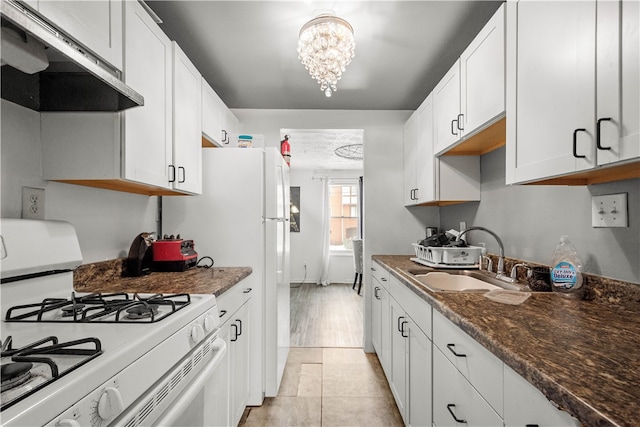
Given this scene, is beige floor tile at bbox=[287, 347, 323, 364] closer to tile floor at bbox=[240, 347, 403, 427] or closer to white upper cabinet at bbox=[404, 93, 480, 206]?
tile floor at bbox=[240, 347, 403, 427]

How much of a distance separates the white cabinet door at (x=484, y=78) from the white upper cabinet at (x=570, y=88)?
0.08m

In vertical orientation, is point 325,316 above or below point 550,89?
below

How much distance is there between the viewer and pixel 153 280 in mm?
1663

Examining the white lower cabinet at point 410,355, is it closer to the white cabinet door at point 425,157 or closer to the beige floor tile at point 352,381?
the beige floor tile at point 352,381

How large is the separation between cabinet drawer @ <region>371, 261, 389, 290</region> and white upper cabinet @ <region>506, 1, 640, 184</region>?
127 cm

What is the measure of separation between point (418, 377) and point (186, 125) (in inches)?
71.6

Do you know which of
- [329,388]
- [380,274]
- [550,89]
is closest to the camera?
[550,89]

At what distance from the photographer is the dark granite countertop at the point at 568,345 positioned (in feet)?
1.75

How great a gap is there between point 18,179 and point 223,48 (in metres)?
1.35

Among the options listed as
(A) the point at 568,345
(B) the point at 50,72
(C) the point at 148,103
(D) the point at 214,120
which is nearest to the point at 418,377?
(A) the point at 568,345

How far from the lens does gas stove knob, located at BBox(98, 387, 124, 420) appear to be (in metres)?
0.64

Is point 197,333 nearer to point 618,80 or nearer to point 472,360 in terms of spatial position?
point 472,360

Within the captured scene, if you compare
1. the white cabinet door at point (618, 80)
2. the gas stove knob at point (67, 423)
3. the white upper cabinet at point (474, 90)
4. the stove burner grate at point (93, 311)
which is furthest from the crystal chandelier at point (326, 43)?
the gas stove knob at point (67, 423)

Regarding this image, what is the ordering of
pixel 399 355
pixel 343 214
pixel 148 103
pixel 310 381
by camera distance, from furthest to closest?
pixel 343 214, pixel 310 381, pixel 399 355, pixel 148 103
